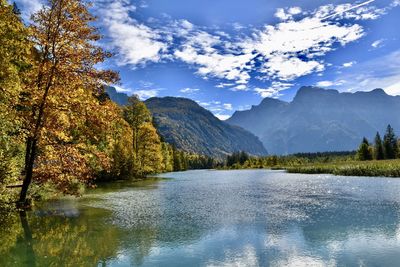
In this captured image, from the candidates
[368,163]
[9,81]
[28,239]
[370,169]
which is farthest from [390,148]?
[9,81]

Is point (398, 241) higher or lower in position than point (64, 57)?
lower

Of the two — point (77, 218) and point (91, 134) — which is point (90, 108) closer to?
point (91, 134)

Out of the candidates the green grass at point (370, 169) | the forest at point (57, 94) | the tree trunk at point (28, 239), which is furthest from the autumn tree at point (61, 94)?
the green grass at point (370, 169)

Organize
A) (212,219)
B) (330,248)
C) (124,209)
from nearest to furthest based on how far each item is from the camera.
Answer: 1. (330,248)
2. (212,219)
3. (124,209)

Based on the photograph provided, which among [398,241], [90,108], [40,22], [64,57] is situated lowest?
[398,241]

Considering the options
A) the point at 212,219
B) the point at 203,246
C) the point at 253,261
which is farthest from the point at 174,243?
the point at 212,219

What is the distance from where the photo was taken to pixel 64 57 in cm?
2459

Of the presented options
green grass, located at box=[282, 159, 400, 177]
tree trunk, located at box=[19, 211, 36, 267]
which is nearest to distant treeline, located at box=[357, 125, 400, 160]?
green grass, located at box=[282, 159, 400, 177]

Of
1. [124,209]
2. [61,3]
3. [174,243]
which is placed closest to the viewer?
[174,243]

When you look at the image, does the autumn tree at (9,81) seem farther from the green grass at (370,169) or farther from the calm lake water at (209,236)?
the green grass at (370,169)

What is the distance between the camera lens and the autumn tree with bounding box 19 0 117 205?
78.3 ft

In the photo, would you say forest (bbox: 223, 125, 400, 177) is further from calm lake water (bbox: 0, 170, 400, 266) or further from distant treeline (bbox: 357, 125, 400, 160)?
calm lake water (bbox: 0, 170, 400, 266)

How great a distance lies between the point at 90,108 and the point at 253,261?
49.7 ft

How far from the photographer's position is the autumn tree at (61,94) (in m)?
23.9
